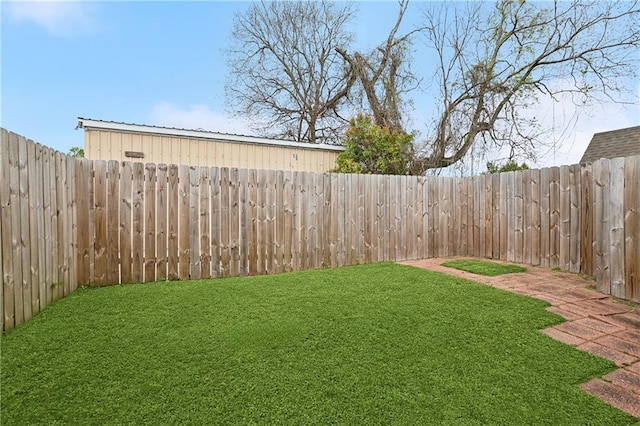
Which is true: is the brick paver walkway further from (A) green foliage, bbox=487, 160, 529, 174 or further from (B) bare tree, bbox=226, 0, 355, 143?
(B) bare tree, bbox=226, 0, 355, 143

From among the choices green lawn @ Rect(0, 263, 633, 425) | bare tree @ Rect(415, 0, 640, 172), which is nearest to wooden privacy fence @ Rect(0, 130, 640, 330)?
green lawn @ Rect(0, 263, 633, 425)

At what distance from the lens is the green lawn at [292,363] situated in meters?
1.72

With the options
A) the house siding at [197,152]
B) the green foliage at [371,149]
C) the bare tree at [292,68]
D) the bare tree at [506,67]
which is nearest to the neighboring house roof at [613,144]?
the bare tree at [506,67]

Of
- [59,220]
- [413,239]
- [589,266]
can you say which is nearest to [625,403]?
[589,266]

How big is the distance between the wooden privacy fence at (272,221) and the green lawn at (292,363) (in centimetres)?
66

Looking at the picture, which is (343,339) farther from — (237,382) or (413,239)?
(413,239)

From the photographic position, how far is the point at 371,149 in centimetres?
869

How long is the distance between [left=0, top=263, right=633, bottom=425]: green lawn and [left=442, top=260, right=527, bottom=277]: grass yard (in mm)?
1343

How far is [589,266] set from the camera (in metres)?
4.57

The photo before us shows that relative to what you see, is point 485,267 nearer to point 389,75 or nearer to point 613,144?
point 389,75

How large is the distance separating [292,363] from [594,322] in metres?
2.78

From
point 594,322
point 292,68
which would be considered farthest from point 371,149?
point 292,68

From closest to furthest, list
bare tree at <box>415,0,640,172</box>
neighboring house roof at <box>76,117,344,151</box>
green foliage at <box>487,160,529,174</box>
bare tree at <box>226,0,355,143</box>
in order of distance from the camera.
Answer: neighboring house roof at <box>76,117,344,151</box> → bare tree at <box>415,0,640,172</box> → green foliage at <box>487,160,529,174</box> → bare tree at <box>226,0,355,143</box>

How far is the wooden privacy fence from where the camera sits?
2943 millimetres
